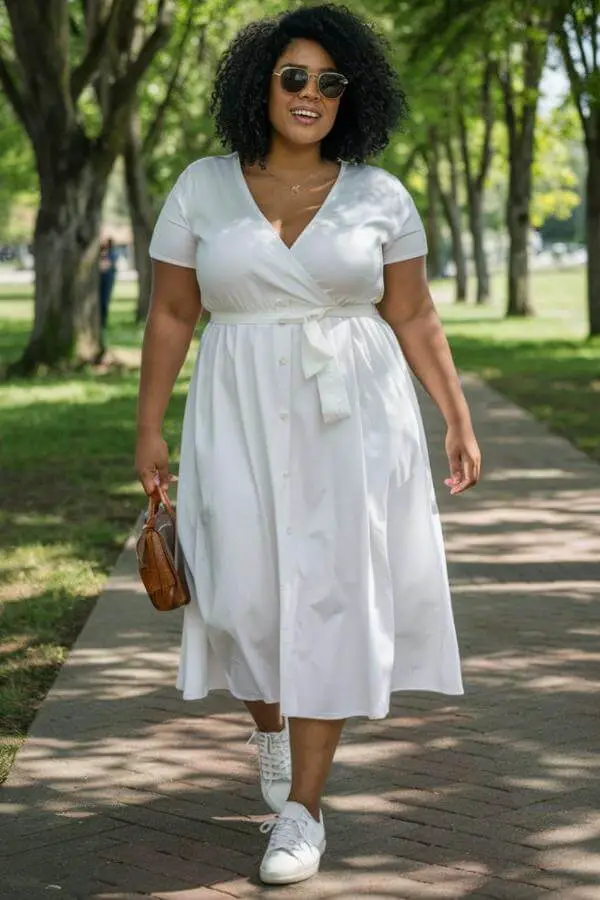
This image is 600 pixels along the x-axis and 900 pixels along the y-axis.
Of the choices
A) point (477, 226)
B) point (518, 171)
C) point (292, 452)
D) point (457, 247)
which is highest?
point (292, 452)

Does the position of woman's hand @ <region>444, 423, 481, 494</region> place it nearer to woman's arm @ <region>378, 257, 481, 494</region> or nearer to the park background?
woman's arm @ <region>378, 257, 481, 494</region>

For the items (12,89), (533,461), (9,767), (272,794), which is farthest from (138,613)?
(12,89)

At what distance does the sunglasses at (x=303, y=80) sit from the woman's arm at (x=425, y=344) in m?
0.44

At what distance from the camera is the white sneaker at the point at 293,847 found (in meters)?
4.18

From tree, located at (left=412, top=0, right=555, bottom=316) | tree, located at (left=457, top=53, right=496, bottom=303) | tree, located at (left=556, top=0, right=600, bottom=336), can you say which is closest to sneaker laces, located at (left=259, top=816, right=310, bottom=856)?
tree, located at (left=412, top=0, right=555, bottom=316)

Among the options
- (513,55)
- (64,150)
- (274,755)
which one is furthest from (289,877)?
(513,55)

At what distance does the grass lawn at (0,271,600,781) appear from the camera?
7.09 m

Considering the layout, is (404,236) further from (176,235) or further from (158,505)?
(158,505)

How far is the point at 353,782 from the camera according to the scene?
5.04m

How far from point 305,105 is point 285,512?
0.97m

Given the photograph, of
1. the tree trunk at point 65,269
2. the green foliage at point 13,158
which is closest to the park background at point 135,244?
the tree trunk at point 65,269

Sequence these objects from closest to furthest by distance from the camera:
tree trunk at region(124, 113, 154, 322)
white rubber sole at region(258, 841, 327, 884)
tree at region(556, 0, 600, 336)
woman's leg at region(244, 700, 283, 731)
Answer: white rubber sole at region(258, 841, 327, 884) → woman's leg at region(244, 700, 283, 731) → tree at region(556, 0, 600, 336) → tree trunk at region(124, 113, 154, 322)

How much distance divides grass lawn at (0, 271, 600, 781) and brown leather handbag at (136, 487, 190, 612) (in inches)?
46.5

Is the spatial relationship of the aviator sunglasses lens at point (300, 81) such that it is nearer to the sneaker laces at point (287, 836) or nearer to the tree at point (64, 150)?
the sneaker laces at point (287, 836)
